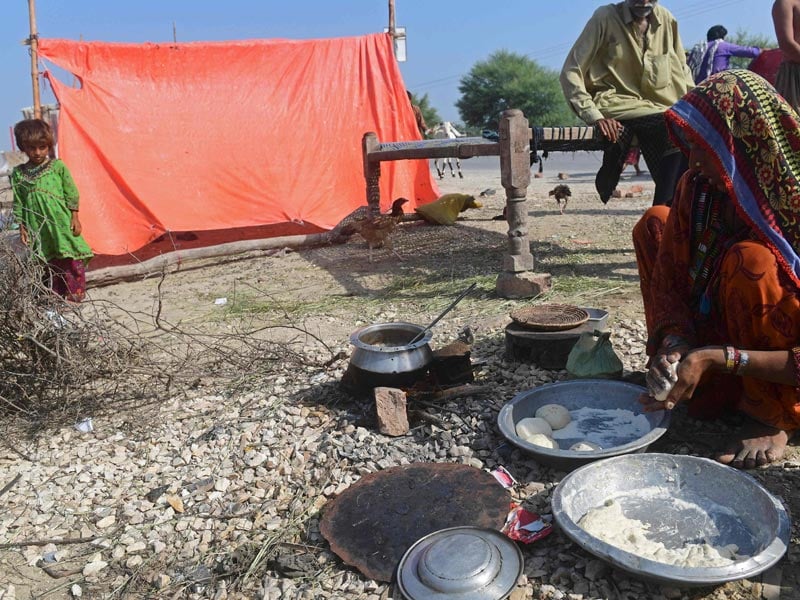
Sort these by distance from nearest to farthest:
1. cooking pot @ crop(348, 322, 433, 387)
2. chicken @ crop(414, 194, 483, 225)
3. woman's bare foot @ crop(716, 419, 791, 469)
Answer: woman's bare foot @ crop(716, 419, 791, 469)
cooking pot @ crop(348, 322, 433, 387)
chicken @ crop(414, 194, 483, 225)

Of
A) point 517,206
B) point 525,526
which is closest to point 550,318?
point 525,526

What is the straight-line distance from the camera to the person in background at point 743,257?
2.12 metres

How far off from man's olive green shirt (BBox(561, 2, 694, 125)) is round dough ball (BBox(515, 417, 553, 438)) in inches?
116

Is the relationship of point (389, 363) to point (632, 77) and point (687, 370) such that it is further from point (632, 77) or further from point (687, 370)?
point (632, 77)

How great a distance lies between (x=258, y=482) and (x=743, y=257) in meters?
1.90

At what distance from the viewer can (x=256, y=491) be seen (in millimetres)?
2475

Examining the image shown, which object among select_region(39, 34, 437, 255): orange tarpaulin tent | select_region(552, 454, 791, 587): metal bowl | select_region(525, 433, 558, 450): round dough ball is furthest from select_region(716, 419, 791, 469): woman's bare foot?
select_region(39, 34, 437, 255): orange tarpaulin tent

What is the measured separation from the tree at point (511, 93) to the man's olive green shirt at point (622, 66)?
36370 millimetres

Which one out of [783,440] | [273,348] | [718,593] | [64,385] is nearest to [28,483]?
[64,385]

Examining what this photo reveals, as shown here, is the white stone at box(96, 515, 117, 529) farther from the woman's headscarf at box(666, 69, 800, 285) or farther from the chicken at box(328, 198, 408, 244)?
the chicken at box(328, 198, 408, 244)

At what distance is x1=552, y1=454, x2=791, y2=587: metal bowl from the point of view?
1.81 m

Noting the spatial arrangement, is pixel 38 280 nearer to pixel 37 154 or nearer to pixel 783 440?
pixel 37 154

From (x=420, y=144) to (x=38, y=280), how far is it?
3784 millimetres

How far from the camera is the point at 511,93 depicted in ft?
135
